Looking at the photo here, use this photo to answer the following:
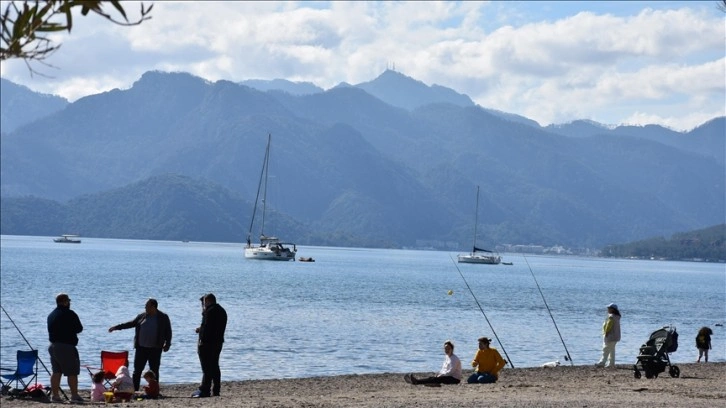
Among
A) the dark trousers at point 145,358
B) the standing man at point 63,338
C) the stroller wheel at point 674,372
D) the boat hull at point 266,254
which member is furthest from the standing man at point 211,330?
the boat hull at point 266,254

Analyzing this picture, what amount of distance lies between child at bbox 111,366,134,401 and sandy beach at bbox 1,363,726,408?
13.0 inches

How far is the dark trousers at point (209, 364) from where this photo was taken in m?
16.7

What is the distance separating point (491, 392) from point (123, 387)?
6.17 m

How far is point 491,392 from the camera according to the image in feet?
60.8

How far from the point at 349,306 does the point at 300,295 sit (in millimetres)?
10960

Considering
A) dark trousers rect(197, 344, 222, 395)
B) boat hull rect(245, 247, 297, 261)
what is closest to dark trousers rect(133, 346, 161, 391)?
dark trousers rect(197, 344, 222, 395)

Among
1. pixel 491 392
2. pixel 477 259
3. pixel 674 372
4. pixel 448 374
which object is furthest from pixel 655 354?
pixel 477 259

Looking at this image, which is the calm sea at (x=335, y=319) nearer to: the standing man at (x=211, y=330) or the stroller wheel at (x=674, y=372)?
the stroller wheel at (x=674, y=372)

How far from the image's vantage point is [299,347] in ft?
118

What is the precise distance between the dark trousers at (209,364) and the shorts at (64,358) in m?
1.89

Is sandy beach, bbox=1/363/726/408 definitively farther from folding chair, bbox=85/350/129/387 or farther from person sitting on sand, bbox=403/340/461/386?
folding chair, bbox=85/350/129/387

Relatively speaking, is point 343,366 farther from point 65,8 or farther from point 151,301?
point 65,8

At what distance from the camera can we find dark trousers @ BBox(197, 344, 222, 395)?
16.7m

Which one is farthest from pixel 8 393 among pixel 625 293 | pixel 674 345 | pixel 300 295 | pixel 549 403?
pixel 625 293
